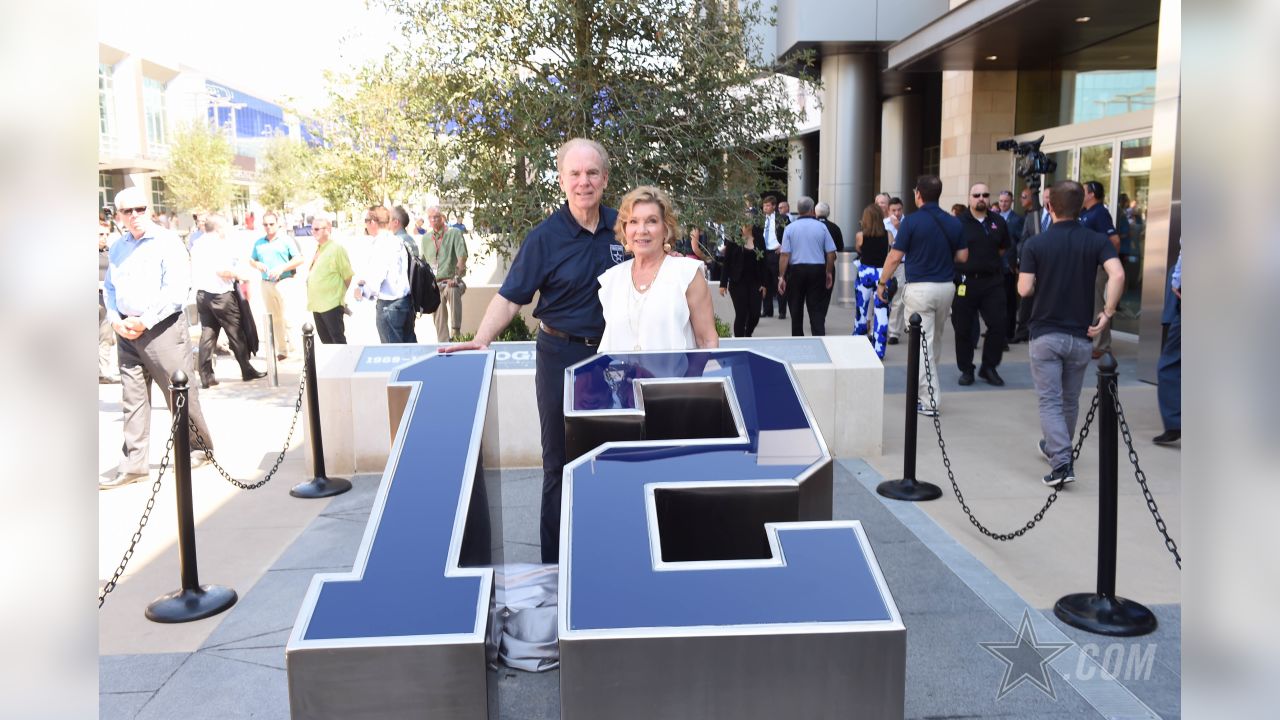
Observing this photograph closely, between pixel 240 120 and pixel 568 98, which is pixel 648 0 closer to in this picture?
pixel 568 98

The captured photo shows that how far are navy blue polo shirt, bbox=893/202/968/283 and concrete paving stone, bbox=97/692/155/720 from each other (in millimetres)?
6830

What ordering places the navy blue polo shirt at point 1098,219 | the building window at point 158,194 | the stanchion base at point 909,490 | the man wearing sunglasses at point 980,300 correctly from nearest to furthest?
the stanchion base at point 909,490
the navy blue polo shirt at point 1098,219
the man wearing sunglasses at point 980,300
the building window at point 158,194

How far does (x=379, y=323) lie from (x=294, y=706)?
8.78 metres

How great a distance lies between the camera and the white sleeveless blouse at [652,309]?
3795mm

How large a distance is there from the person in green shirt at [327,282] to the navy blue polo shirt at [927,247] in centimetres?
572

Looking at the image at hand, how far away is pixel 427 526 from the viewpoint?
2.32 metres

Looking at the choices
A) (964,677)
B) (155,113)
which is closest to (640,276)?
(964,677)

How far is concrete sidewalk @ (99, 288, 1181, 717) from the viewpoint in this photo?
3750 millimetres

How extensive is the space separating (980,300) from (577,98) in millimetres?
5035

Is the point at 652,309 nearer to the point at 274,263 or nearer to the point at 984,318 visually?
the point at 984,318

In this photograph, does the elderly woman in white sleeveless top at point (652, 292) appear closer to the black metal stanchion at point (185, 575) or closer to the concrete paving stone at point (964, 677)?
the concrete paving stone at point (964, 677)

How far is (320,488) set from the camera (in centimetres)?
672

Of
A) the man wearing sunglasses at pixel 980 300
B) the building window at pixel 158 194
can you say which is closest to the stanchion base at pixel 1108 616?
the man wearing sunglasses at pixel 980 300

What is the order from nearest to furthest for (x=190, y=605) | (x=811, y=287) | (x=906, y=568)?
1. (x=190, y=605)
2. (x=906, y=568)
3. (x=811, y=287)
